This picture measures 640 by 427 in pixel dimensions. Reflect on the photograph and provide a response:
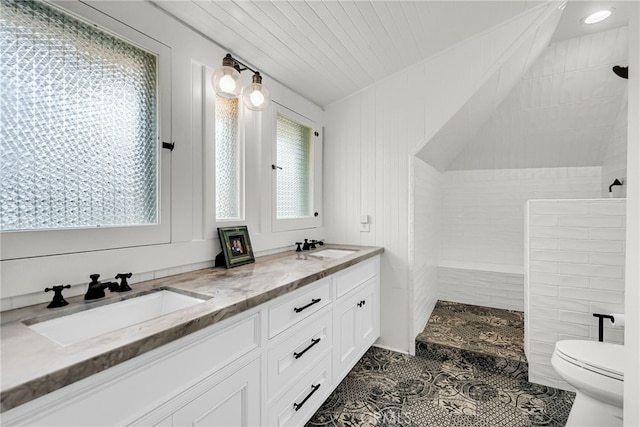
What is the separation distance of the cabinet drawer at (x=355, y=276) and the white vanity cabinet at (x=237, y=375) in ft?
0.04

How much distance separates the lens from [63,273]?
1178 mm

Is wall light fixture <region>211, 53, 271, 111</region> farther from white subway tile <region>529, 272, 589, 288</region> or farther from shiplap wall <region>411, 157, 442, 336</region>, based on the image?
white subway tile <region>529, 272, 589, 288</region>

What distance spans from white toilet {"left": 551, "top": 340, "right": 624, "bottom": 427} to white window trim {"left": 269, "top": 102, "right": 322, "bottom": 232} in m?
1.87

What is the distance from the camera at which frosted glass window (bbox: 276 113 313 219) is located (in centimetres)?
246

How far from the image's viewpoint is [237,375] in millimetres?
1169

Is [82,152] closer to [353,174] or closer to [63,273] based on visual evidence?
[63,273]

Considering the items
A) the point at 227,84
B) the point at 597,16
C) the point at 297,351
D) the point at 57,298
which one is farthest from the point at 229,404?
the point at 597,16

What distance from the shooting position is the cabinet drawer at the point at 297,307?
1.39 m

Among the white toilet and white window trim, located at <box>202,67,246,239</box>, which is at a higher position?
white window trim, located at <box>202,67,246,239</box>

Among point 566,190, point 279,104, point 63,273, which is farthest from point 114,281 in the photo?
point 566,190

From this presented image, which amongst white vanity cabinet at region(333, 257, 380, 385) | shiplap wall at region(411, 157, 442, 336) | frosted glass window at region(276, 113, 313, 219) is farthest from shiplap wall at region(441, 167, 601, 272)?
frosted glass window at region(276, 113, 313, 219)

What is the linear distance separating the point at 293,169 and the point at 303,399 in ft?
5.46

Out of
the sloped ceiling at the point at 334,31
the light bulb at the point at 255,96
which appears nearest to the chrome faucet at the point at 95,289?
the light bulb at the point at 255,96

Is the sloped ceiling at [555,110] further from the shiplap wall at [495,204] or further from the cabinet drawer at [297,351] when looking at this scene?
the cabinet drawer at [297,351]
